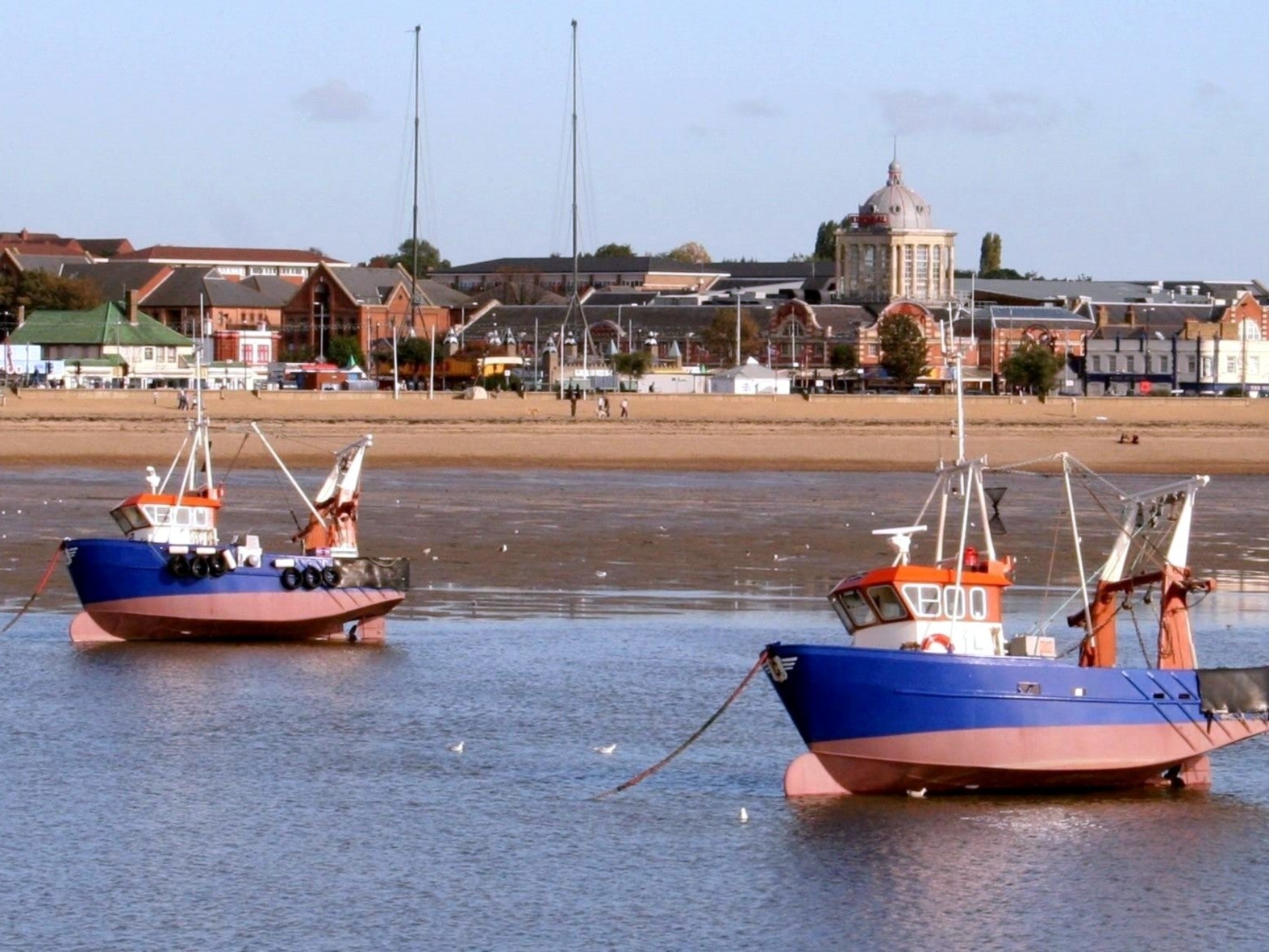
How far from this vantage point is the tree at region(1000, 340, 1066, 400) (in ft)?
479

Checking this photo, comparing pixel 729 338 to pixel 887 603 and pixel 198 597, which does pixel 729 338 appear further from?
pixel 887 603

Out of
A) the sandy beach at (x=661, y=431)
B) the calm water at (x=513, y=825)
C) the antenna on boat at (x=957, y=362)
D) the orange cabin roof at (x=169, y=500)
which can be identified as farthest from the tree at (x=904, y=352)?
the antenna on boat at (x=957, y=362)

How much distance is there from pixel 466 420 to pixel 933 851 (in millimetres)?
72681

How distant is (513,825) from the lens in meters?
23.5

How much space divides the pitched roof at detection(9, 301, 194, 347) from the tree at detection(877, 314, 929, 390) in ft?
162

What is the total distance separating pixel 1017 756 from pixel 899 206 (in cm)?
17410

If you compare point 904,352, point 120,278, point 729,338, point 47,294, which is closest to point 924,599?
point 904,352

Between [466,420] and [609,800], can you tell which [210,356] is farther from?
[609,800]

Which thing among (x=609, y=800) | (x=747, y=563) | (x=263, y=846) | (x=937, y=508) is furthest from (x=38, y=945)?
(x=937, y=508)

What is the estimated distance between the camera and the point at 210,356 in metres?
157

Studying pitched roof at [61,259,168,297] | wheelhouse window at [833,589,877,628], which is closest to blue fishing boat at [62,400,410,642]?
wheelhouse window at [833,589,877,628]

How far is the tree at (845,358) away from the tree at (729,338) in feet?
19.7

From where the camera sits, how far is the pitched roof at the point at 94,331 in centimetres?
14612

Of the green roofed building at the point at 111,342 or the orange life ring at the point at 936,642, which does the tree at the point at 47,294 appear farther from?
the orange life ring at the point at 936,642
